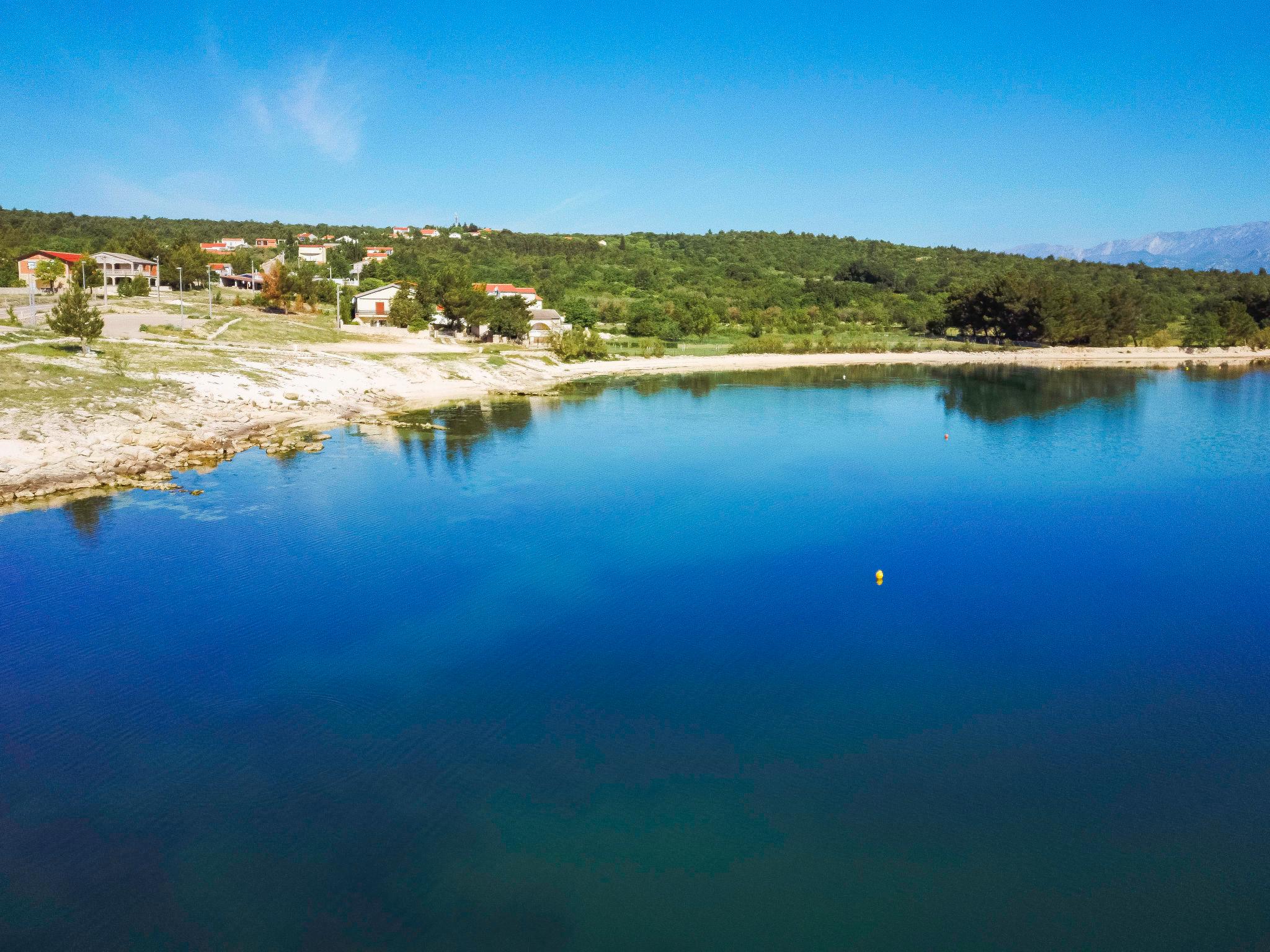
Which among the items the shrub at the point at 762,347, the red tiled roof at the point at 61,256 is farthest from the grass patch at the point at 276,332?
the shrub at the point at 762,347

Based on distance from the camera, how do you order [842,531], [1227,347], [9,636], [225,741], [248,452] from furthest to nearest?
[1227,347] → [248,452] → [842,531] → [9,636] → [225,741]

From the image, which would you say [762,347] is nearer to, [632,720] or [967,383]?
[967,383]

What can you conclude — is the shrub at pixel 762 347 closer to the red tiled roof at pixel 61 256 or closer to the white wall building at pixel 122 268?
the white wall building at pixel 122 268

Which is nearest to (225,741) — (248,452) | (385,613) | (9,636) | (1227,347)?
(385,613)

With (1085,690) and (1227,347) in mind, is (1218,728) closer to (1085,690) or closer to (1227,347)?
(1085,690)

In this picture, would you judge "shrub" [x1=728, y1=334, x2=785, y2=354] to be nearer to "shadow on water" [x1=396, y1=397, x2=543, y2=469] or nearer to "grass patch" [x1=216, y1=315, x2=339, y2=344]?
"shadow on water" [x1=396, y1=397, x2=543, y2=469]
